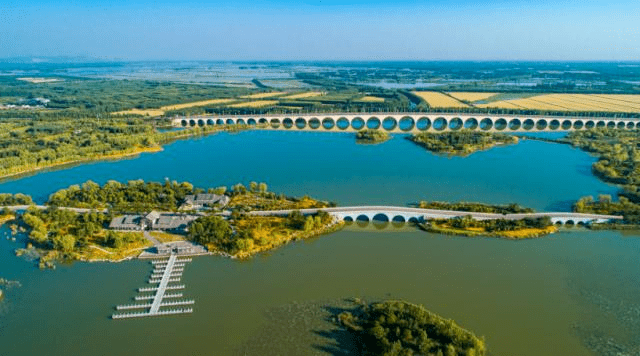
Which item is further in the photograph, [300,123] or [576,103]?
[576,103]

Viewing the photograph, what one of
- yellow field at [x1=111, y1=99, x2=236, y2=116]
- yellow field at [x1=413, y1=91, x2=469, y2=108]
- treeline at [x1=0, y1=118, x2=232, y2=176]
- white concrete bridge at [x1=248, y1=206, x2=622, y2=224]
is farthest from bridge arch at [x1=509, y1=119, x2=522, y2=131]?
yellow field at [x1=111, y1=99, x2=236, y2=116]

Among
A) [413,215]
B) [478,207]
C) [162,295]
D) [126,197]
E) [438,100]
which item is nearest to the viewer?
[162,295]

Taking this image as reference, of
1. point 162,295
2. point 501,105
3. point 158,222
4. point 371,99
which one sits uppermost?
point 371,99

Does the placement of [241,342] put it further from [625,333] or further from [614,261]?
[614,261]

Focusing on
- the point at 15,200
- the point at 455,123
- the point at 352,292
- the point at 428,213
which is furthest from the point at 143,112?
the point at 352,292

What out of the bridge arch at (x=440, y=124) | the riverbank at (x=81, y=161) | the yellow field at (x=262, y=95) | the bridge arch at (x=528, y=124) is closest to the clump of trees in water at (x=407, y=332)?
the riverbank at (x=81, y=161)

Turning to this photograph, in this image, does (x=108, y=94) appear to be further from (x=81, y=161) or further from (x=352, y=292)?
(x=352, y=292)
